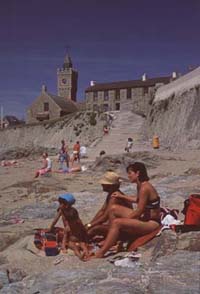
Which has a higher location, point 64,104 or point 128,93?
point 128,93

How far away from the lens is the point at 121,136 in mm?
37469

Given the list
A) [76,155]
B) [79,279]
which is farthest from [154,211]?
[76,155]

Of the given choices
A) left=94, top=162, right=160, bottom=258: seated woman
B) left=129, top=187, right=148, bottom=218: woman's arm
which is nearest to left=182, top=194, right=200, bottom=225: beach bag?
left=94, top=162, right=160, bottom=258: seated woman

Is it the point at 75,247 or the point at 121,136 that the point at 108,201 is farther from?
the point at 121,136

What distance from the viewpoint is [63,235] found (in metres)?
7.20

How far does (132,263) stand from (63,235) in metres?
1.83

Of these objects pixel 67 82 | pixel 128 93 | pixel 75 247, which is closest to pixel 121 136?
pixel 75 247

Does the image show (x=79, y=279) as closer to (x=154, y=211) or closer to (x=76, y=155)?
(x=154, y=211)

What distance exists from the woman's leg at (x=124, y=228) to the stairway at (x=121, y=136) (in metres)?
20.8

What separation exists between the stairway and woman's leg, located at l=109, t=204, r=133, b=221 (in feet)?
67.0

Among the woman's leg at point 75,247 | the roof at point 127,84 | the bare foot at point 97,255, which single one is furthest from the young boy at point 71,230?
the roof at point 127,84

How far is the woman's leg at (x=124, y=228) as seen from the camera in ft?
20.9

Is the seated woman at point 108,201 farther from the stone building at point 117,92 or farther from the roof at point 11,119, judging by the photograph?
the roof at point 11,119

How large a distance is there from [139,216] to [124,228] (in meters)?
0.26
